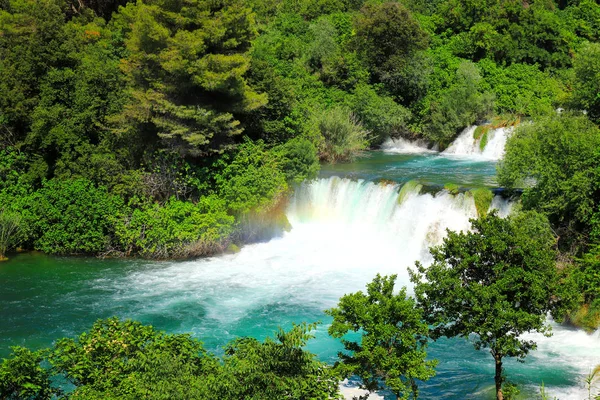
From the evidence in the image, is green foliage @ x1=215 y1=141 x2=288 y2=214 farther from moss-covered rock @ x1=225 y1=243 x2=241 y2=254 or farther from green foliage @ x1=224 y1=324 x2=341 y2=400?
green foliage @ x1=224 y1=324 x2=341 y2=400

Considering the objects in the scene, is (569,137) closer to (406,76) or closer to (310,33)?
(406,76)

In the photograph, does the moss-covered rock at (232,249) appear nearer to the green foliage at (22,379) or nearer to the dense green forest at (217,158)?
the dense green forest at (217,158)

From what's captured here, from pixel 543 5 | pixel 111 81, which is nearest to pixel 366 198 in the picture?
pixel 111 81

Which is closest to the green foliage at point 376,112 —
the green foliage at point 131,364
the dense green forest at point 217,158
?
the dense green forest at point 217,158

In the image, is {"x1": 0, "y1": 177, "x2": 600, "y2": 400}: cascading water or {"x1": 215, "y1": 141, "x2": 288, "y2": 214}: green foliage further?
{"x1": 215, "y1": 141, "x2": 288, "y2": 214}: green foliage

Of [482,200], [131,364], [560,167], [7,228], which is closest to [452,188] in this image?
[482,200]

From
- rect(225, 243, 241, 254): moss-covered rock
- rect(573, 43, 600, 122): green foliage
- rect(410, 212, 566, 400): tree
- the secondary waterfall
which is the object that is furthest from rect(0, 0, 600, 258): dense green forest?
rect(410, 212, 566, 400): tree
